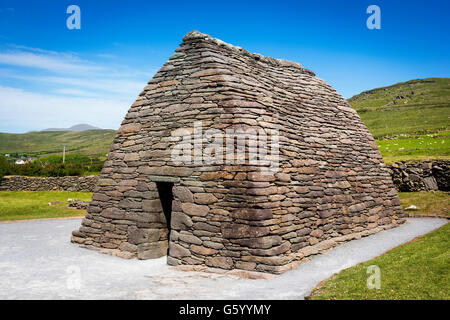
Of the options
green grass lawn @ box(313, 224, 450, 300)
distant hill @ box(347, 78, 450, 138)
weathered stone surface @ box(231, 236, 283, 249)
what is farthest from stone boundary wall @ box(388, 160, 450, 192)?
distant hill @ box(347, 78, 450, 138)

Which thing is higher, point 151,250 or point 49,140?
point 49,140

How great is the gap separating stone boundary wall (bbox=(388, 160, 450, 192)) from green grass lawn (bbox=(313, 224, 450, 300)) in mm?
10621

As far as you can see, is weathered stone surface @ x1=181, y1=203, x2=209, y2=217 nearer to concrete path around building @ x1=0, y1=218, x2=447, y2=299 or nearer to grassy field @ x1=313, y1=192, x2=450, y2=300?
concrete path around building @ x1=0, y1=218, x2=447, y2=299

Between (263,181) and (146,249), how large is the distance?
3.85 metres

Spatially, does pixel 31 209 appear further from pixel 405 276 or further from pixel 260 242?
pixel 405 276

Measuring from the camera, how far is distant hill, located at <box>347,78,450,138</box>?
60384 millimetres

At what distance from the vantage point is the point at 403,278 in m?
6.13

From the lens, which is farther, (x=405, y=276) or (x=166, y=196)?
(x=166, y=196)

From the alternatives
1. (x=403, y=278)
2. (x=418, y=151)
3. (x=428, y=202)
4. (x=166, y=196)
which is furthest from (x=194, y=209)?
(x=418, y=151)

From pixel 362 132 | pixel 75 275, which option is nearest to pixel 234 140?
pixel 75 275

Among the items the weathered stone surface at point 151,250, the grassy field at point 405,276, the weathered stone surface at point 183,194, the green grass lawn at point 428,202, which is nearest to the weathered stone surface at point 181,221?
the weathered stone surface at point 183,194

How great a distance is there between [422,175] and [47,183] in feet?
84.4

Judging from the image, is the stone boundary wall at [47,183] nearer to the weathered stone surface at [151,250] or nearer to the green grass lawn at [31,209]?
the green grass lawn at [31,209]
